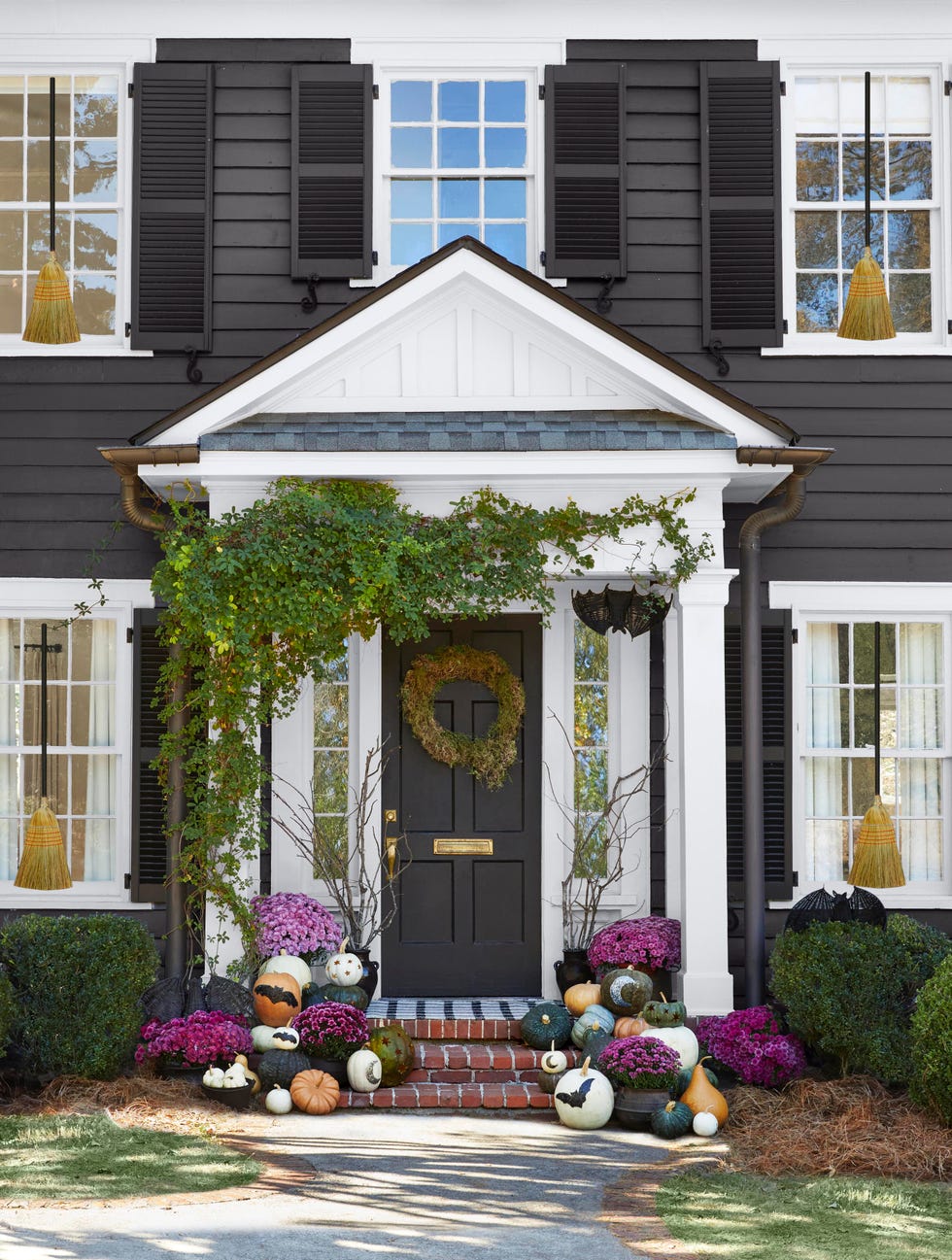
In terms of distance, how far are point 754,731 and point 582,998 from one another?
5.86 ft

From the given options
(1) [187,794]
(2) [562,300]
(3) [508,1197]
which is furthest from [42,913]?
(2) [562,300]

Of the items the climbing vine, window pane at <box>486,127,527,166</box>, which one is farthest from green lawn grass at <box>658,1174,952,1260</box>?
window pane at <box>486,127,527,166</box>

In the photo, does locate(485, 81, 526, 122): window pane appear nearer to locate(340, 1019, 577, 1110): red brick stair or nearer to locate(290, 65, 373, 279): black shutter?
locate(290, 65, 373, 279): black shutter

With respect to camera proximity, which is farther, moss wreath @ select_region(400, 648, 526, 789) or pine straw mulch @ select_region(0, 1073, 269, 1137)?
moss wreath @ select_region(400, 648, 526, 789)

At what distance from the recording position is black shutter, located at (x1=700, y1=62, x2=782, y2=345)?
29.2ft

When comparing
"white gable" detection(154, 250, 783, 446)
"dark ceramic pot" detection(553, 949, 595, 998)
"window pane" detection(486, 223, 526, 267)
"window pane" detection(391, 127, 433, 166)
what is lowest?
"dark ceramic pot" detection(553, 949, 595, 998)

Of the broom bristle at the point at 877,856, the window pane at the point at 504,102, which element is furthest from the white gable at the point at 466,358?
the broom bristle at the point at 877,856

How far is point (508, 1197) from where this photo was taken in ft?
19.0

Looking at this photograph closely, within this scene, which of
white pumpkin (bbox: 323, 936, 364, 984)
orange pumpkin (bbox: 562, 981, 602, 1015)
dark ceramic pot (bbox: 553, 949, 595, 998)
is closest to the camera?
white pumpkin (bbox: 323, 936, 364, 984)

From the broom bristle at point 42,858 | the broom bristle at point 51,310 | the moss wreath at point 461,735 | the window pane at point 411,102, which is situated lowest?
the broom bristle at point 42,858

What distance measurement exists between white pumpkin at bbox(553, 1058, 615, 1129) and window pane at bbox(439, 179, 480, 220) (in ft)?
17.1

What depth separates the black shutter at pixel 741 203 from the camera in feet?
29.2

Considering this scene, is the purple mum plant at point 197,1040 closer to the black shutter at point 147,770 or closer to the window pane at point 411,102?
the black shutter at point 147,770

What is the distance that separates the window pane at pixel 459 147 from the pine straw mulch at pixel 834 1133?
5.77 meters
